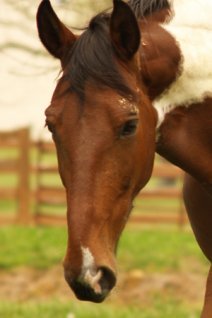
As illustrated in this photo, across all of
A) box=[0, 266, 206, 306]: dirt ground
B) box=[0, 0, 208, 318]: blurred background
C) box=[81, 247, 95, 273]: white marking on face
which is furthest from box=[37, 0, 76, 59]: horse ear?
box=[0, 266, 206, 306]: dirt ground

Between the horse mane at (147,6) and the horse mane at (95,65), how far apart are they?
0.36 metres

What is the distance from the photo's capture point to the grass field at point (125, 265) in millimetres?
7402

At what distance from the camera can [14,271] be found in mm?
10336

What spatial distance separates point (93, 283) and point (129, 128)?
0.61 m

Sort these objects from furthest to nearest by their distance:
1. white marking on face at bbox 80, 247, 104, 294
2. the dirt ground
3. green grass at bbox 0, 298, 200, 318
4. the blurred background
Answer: the dirt ground → the blurred background → green grass at bbox 0, 298, 200, 318 → white marking on face at bbox 80, 247, 104, 294

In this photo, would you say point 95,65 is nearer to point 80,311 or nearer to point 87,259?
point 87,259

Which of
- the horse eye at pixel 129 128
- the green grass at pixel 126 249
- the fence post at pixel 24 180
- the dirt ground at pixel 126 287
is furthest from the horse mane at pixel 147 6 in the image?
the fence post at pixel 24 180

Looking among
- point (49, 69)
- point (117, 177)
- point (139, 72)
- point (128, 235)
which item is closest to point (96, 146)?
point (117, 177)

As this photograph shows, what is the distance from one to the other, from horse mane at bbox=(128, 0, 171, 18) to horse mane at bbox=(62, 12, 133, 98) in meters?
0.36

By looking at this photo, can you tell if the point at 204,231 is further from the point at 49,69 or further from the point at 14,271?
the point at 14,271

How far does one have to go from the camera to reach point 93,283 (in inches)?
142

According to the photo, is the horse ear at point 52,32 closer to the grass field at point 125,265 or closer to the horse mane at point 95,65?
the horse mane at point 95,65

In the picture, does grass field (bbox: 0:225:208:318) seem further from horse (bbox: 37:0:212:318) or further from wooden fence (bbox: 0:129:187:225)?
horse (bbox: 37:0:212:318)

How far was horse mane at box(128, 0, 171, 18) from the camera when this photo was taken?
433cm
